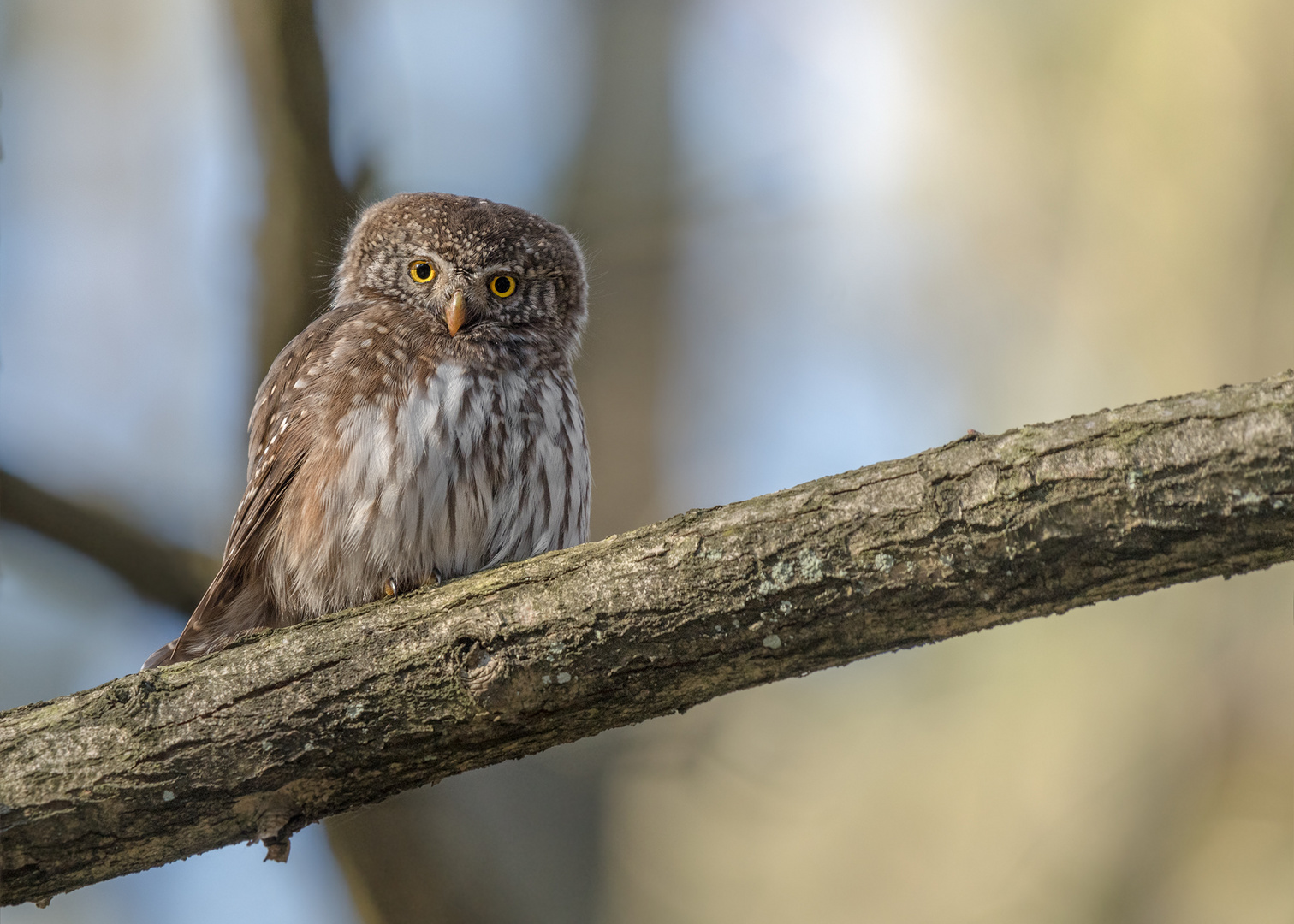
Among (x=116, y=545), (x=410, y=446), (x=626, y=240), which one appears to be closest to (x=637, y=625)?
(x=410, y=446)

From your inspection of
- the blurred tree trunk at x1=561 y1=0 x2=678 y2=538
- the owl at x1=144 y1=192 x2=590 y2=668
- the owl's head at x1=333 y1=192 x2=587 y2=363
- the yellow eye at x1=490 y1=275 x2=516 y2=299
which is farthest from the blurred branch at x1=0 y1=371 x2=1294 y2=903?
the blurred tree trunk at x1=561 y1=0 x2=678 y2=538

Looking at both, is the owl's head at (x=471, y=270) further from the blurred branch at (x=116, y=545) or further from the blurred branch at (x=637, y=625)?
the blurred branch at (x=637, y=625)

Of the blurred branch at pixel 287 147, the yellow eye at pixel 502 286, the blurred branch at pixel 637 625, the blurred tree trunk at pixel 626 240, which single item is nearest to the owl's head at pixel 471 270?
the yellow eye at pixel 502 286

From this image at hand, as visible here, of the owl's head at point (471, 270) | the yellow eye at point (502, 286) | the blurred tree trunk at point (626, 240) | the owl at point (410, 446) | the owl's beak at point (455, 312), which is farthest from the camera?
the blurred tree trunk at point (626, 240)

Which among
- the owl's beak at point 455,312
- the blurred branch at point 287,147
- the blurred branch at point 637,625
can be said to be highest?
the blurred branch at point 287,147

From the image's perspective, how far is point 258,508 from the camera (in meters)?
4.38

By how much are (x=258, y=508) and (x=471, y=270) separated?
1.44m

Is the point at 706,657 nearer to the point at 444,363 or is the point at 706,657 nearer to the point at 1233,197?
the point at 444,363

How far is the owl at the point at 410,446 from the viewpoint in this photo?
13.6ft

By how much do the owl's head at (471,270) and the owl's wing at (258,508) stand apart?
484 mm

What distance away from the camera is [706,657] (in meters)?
2.84

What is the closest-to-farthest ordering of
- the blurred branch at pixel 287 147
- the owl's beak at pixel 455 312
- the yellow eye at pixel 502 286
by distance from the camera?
the owl's beak at pixel 455 312 → the yellow eye at pixel 502 286 → the blurred branch at pixel 287 147

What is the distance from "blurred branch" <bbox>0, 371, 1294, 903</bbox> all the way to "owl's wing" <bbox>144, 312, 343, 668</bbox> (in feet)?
→ 3.35

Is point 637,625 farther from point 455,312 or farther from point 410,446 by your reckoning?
point 455,312
